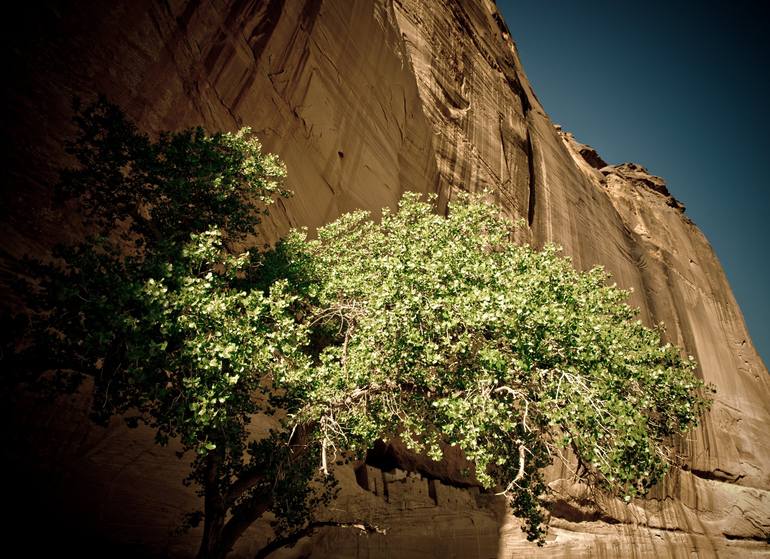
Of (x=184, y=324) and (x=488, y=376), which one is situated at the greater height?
(x=488, y=376)

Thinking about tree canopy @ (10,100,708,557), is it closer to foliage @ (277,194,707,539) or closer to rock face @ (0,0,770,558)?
foliage @ (277,194,707,539)

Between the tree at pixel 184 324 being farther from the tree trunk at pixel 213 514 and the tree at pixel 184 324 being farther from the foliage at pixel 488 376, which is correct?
the foliage at pixel 488 376

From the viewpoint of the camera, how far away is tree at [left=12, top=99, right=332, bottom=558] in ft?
23.4

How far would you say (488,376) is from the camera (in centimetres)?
882

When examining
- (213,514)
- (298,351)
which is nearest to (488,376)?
(298,351)

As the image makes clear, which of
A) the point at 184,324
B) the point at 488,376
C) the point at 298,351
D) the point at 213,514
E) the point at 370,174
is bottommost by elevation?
the point at 213,514

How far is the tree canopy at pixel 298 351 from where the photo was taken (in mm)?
7367

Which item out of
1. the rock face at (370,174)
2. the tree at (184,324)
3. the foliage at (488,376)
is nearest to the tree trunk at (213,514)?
the tree at (184,324)

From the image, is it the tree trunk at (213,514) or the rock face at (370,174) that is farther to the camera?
the rock face at (370,174)

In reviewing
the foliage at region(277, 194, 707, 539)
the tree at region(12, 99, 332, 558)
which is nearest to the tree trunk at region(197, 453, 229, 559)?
the tree at region(12, 99, 332, 558)

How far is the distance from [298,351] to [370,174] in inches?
507

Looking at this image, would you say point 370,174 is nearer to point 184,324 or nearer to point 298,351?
point 298,351

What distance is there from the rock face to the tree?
2316 mm

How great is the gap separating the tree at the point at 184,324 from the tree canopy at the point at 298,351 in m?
0.04
